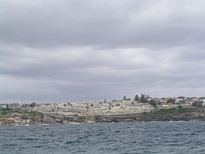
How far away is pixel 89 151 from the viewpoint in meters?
64.2

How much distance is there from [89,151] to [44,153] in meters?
5.41

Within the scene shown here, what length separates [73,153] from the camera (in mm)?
61562

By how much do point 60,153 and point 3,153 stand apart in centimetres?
724

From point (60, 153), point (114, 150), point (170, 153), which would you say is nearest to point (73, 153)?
point (60, 153)

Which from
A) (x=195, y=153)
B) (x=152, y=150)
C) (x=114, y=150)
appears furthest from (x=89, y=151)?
(x=195, y=153)

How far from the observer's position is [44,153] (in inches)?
2450

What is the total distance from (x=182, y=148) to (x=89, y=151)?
10851mm

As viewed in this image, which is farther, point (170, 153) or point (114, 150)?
point (114, 150)

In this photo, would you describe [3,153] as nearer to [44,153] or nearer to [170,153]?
[44,153]

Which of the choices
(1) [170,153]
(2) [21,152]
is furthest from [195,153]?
(2) [21,152]

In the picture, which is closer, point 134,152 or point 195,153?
point 195,153

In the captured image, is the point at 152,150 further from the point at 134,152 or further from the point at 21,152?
the point at 21,152

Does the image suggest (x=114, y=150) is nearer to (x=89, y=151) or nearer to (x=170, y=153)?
(x=89, y=151)

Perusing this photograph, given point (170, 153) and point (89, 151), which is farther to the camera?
point (89, 151)
